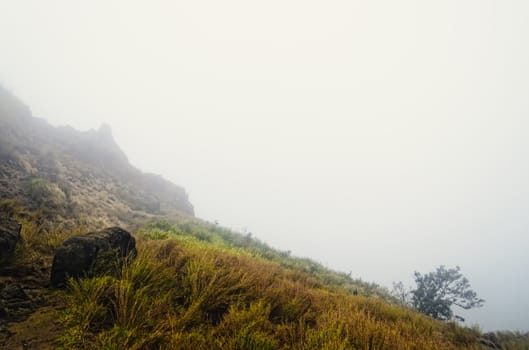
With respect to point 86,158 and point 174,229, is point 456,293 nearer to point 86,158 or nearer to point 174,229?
point 174,229

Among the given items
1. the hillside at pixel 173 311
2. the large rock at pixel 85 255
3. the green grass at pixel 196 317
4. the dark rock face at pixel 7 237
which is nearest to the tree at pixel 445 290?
the hillside at pixel 173 311

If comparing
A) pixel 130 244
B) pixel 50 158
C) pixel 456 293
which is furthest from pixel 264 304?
pixel 50 158

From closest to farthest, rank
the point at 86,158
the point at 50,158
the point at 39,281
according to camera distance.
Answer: the point at 39,281 < the point at 50,158 < the point at 86,158

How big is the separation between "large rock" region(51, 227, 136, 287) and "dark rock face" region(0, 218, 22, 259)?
80 centimetres

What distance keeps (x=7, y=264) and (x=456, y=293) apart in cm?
1750

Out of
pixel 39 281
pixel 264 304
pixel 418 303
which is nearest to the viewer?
pixel 39 281

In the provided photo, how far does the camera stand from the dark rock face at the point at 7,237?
3.62 meters

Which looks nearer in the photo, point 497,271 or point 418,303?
point 418,303

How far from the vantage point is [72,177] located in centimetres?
1709

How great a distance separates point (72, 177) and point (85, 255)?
1726 cm

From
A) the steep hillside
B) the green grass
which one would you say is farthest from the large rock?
the steep hillside

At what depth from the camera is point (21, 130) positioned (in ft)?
63.3

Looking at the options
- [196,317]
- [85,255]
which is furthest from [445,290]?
[85,255]

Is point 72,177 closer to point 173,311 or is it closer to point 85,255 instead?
point 85,255
